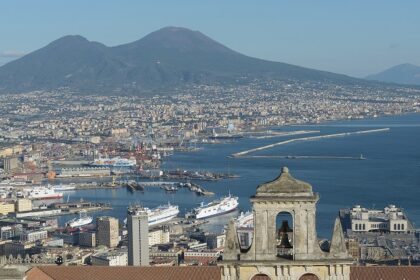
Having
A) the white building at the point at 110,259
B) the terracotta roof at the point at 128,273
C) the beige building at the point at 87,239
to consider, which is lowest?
the beige building at the point at 87,239

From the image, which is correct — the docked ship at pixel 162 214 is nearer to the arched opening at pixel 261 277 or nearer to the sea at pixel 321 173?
the sea at pixel 321 173

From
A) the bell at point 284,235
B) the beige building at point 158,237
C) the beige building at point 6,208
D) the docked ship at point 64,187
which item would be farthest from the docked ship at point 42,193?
the bell at point 284,235

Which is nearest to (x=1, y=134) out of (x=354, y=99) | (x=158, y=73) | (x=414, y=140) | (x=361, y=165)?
(x=414, y=140)

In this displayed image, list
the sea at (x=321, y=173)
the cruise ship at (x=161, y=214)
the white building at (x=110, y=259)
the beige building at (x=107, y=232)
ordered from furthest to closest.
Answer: the sea at (x=321, y=173) → the cruise ship at (x=161, y=214) → the beige building at (x=107, y=232) → the white building at (x=110, y=259)

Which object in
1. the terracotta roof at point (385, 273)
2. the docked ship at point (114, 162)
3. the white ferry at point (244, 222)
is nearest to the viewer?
the terracotta roof at point (385, 273)

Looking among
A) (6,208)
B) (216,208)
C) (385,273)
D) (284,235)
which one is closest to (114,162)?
(6,208)

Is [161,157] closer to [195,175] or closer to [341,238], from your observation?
[195,175]
